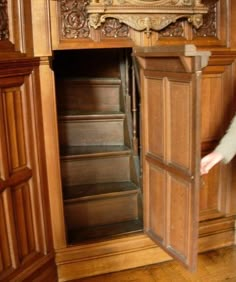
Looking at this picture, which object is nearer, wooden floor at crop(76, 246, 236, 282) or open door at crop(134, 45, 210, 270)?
open door at crop(134, 45, 210, 270)

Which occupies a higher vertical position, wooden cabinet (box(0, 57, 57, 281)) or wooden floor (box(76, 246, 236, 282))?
wooden cabinet (box(0, 57, 57, 281))

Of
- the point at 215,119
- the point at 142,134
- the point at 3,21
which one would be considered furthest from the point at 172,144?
the point at 3,21

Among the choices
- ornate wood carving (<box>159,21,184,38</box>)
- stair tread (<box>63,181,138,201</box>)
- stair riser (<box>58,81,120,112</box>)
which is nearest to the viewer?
ornate wood carving (<box>159,21,184,38</box>)

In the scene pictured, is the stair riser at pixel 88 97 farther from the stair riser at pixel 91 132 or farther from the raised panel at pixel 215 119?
the raised panel at pixel 215 119

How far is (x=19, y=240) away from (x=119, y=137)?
1.24 metres

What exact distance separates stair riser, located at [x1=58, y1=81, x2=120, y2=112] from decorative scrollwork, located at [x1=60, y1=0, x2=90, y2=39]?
888 mm

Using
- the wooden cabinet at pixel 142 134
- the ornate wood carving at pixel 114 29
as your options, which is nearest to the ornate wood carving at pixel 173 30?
the wooden cabinet at pixel 142 134

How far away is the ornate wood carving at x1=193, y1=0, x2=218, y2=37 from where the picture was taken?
2348 millimetres

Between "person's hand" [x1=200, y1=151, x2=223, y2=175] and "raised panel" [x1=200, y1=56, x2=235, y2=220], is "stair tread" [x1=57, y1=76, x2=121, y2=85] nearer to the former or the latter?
"raised panel" [x1=200, y1=56, x2=235, y2=220]

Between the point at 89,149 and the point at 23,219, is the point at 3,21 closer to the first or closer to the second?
the point at 23,219

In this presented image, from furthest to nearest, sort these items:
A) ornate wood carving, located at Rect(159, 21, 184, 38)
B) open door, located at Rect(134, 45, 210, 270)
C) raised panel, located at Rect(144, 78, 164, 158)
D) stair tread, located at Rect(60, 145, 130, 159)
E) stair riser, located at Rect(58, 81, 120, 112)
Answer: stair riser, located at Rect(58, 81, 120, 112) → stair tread, located at Rect(60, 145, 130, 159) → ornate wood carving, located at Rect(159, 21, 184, 38) → raised panel, located at Rect(144, 78, 164, 158) → open door, located at Rect(134, 45, 210, 270)

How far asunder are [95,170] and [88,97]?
0.62m

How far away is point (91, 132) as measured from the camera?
9.57 ft

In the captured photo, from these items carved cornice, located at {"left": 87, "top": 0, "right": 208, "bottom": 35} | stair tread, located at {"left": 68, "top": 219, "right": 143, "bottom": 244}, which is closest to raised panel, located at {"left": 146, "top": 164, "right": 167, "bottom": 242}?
stair tread, located at {"left": 68, "top": 219, "right": 143, "bottom": 244}
